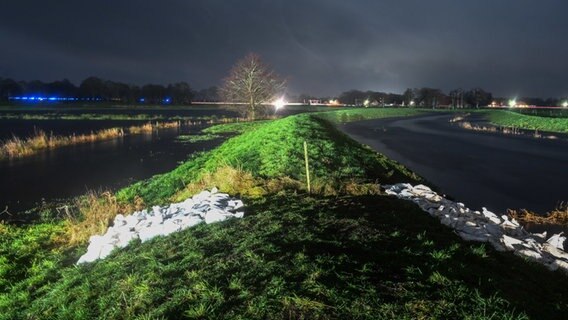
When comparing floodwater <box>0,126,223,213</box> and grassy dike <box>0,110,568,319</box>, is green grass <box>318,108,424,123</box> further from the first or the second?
grassy dike <box>0,110,568,319</box>

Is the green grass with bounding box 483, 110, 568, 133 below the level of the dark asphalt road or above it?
above

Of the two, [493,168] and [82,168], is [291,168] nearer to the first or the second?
[82,168]

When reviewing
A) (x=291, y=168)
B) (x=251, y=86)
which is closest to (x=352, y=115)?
(x=251, y=86)

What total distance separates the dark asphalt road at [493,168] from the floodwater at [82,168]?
18042 millimetres

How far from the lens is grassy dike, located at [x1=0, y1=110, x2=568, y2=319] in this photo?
6082 mm

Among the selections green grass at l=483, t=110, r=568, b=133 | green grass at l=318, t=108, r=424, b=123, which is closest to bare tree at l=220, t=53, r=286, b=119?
green grass at l=318, t=108, r=424, b=123

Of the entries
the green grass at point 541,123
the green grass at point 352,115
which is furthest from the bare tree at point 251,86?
the green grass at point 541,123

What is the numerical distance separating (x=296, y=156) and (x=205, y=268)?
11.8 m

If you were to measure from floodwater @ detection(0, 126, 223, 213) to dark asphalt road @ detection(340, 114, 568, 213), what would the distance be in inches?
710

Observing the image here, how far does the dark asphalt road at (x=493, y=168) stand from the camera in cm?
1864

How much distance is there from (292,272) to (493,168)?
2491cm

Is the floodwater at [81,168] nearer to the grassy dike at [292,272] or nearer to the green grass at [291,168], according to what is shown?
the green grass at [291,168]

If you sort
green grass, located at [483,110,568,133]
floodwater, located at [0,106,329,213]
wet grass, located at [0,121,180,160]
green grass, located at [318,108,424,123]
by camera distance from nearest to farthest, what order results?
floodwater, located at [0,106,329,213] → wet grass, located at [0,121,180,160] → green grass, located at [483,110,568,133] → green grass, located at [318,108,424,123]

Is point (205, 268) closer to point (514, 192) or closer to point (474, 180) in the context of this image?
point (514, 192)
